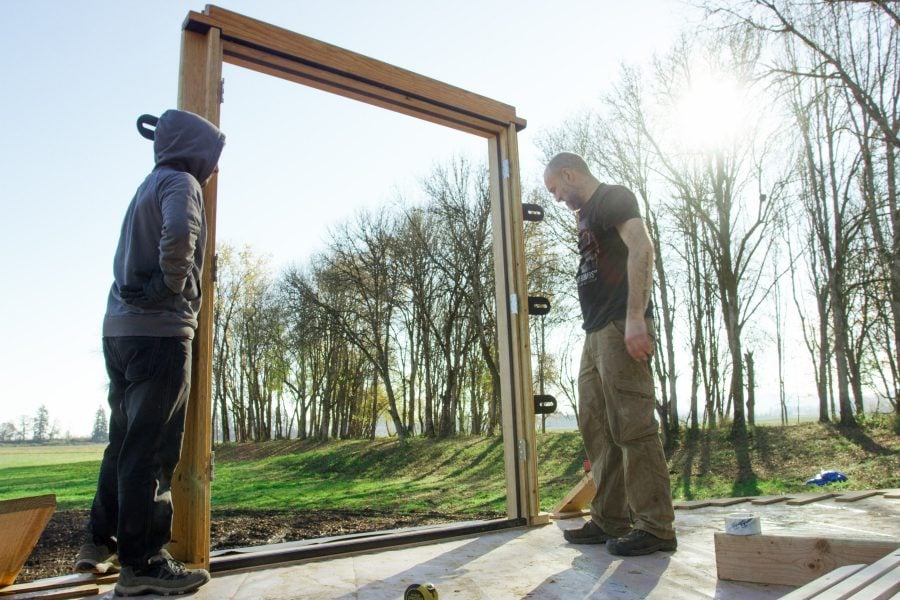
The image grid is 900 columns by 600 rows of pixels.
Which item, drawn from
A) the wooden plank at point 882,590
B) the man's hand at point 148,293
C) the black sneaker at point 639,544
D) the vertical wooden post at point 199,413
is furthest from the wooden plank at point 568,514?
the man's hand at point 148,293

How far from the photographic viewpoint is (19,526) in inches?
80.4

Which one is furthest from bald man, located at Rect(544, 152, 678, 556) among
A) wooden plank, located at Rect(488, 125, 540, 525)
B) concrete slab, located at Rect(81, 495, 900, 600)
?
wooden plank, located at Rect(488, 125, 540, 525)

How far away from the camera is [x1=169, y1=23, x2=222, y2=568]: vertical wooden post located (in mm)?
2469

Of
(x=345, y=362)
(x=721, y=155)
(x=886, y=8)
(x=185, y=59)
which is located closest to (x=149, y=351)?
(x=185, y=59)

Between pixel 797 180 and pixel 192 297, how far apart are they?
623 inches

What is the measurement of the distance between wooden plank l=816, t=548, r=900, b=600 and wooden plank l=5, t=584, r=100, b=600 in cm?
224

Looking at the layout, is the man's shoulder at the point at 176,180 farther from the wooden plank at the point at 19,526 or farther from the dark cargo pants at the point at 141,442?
the wooden plank at the point at 19,526

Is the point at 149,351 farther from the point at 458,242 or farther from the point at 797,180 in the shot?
the point at 458,242

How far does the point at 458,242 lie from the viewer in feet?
63.8

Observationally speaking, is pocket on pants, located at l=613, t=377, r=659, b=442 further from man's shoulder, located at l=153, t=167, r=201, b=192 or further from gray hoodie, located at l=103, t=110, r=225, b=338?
man's shoulder, located at l=153, t=167, r=201, b=192

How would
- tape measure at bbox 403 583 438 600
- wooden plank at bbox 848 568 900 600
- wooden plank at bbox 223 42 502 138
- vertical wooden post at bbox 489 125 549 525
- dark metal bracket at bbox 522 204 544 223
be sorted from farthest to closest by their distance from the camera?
dark metal bracket at bbox 522 204 544 223
vertical wooden post at bbox 489 125 549 525
wooden plank at bbox 223 42 502 138
tape measure at bbox 403 583 438 600
wooden plank at bbox 848 568 900 600

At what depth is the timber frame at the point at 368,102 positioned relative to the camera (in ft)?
8.25

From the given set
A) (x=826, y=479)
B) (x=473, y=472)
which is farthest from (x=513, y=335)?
(x=473, y=472)

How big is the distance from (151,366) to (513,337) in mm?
2144
